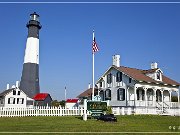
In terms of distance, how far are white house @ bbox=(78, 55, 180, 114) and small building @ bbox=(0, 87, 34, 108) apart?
19361 mm

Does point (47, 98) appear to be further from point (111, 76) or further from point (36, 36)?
point (111, 76)

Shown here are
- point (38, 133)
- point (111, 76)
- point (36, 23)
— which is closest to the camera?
point (38, 133)

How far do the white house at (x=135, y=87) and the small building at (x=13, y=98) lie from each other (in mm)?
19361

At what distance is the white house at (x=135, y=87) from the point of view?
38125 millimetres

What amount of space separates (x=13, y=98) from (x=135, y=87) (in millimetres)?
27415

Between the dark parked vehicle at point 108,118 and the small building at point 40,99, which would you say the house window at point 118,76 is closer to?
the dark parked vehicle at point 108,118

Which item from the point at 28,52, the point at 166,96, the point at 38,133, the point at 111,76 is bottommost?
the point at 38,133

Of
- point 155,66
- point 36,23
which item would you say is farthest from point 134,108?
point 36,23

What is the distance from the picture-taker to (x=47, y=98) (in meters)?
65.2

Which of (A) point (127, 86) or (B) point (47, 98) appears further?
(B) point (47, 98)

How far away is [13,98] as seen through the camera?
181 ft

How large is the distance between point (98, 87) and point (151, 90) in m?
7.77

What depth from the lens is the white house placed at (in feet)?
125

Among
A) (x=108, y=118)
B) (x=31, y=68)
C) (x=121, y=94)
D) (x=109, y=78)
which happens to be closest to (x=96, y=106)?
(x=108, y=118)
